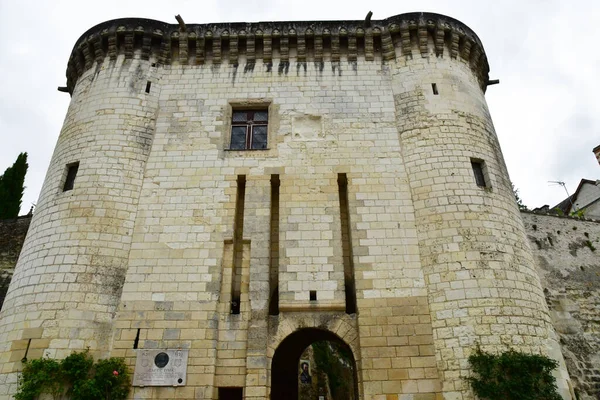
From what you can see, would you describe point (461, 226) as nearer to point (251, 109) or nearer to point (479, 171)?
point (479, 171)

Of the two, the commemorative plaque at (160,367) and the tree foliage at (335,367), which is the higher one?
the tree foliage at (335,367)

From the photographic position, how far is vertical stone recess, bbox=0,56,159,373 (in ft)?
25.8

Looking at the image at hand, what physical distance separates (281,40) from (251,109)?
2091 millimetres

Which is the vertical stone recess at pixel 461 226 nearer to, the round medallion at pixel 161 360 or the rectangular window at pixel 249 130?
the rectangular window at pixel 249 130

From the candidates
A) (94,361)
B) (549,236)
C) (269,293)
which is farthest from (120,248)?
(549,236)

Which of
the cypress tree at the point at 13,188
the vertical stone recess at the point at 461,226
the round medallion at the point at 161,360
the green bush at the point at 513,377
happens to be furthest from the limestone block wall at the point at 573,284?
the cypress tree at the point at 13,188

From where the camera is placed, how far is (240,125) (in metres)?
10.5

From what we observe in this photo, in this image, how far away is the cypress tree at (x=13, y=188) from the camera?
2009 cm

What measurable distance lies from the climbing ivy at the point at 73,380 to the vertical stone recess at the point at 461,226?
5.73 meters

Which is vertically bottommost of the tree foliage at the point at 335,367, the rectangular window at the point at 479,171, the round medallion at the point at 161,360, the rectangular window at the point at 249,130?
the round medallion at the point at 161,360

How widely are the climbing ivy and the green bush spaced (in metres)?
6.11

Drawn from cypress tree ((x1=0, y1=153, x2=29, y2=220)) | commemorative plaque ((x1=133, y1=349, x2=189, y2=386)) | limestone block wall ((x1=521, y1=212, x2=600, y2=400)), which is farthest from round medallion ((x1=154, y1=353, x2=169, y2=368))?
cypress tree ((x1=0, y1=153, x2=29, y2=220))

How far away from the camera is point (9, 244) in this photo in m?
13.9

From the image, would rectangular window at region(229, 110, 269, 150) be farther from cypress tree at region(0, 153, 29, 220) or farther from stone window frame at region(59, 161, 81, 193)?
cypress tree at region(0, 153, 29, 220)
